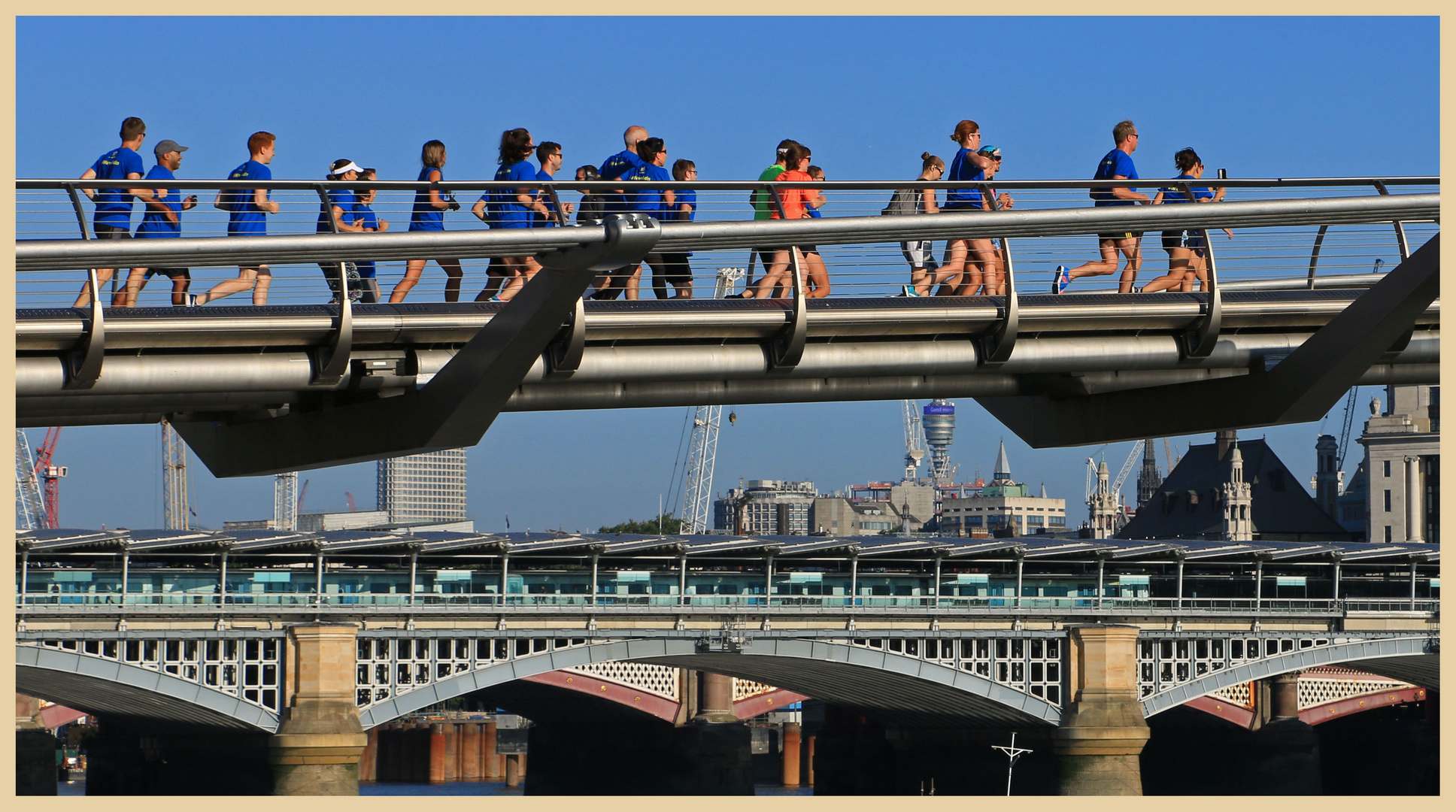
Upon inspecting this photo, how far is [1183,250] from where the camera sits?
22234mm

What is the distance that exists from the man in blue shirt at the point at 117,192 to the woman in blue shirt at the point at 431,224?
2273 mm

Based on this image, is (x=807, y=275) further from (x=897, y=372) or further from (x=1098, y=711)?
(x=1098, y=711)

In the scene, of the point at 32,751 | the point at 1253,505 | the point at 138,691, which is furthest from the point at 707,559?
the point at 1253,505

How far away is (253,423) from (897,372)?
19.9 feet

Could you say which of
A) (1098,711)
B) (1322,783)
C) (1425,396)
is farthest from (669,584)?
(1425,396)

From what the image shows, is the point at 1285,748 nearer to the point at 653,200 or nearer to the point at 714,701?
the point at 714,701

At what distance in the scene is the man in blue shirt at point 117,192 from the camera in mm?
18219

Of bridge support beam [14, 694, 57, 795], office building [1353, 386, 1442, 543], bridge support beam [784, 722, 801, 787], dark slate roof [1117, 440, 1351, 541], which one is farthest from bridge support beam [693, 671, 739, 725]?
office building [1353, 386, 1442, 543]

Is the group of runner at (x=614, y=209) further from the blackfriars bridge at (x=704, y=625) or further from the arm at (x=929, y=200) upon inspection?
the blackfriars bridge at (x=704, y=625)

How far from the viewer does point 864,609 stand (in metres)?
65.0

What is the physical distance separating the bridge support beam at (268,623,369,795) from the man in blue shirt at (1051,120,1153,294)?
3973cm

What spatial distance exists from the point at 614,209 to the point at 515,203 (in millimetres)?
1000

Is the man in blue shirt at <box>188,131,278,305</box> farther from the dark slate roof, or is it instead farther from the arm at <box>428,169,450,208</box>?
the dark slate roof

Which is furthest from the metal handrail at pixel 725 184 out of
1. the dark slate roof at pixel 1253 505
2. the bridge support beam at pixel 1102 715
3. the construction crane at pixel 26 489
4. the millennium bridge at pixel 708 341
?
the construction crane at pixel 26 489
